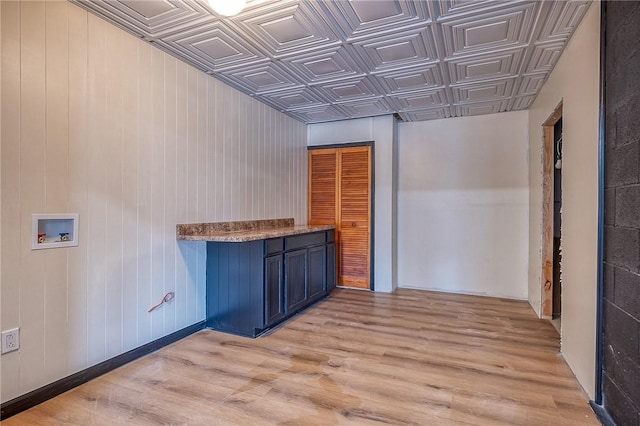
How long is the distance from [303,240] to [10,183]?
7.94ft

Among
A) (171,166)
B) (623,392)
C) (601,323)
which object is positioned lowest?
(623,392)

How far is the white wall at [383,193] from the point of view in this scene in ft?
14.6

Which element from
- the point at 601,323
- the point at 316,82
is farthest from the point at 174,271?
the point at 601,323

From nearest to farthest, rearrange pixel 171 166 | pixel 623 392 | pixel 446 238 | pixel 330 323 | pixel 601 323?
pixel 623 392, pixel 601 323, pixel 171 166, pixel 330 323, pixel 446 238

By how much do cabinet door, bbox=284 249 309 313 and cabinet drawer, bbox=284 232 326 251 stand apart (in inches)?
2.4

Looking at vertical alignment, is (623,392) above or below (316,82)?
below

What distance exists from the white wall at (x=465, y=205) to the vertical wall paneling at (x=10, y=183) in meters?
4.12

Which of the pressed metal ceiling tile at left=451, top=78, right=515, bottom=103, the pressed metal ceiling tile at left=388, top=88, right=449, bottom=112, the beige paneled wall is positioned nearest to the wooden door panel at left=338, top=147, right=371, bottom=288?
the pressed metal ceiling tile at left=388, top=88, right=449, bottom=112

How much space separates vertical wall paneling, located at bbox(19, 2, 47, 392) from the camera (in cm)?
183

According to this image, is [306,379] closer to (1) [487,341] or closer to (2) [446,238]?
(1) [487,341]

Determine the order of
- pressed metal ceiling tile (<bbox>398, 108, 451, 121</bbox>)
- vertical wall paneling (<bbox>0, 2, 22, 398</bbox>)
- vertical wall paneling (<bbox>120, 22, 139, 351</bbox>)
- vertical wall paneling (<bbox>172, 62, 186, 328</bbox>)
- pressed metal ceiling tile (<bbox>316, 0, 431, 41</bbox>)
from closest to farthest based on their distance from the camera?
vertical wall paneling (<bbox>0, 2, 22, 398</bbox>) → pressed metal ceiling tile (<bbox>316, 0, 431, 41</bbox>) → vertical wall paneling (<bbox>120, 22, 139, 351</bbox>) → vertical wall paneling (<bbox>172, 62, 186, 328</bbox>) → pressed metal ceiling tile (<bbox>398, 108, 451, 121</bbox>)

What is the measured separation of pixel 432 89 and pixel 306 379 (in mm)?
3003

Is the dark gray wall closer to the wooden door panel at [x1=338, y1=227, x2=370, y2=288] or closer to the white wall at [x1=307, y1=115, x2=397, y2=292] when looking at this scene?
the white wall at [x1=307, y1=115, x2=397, y2=292]

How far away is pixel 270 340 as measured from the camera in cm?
284
